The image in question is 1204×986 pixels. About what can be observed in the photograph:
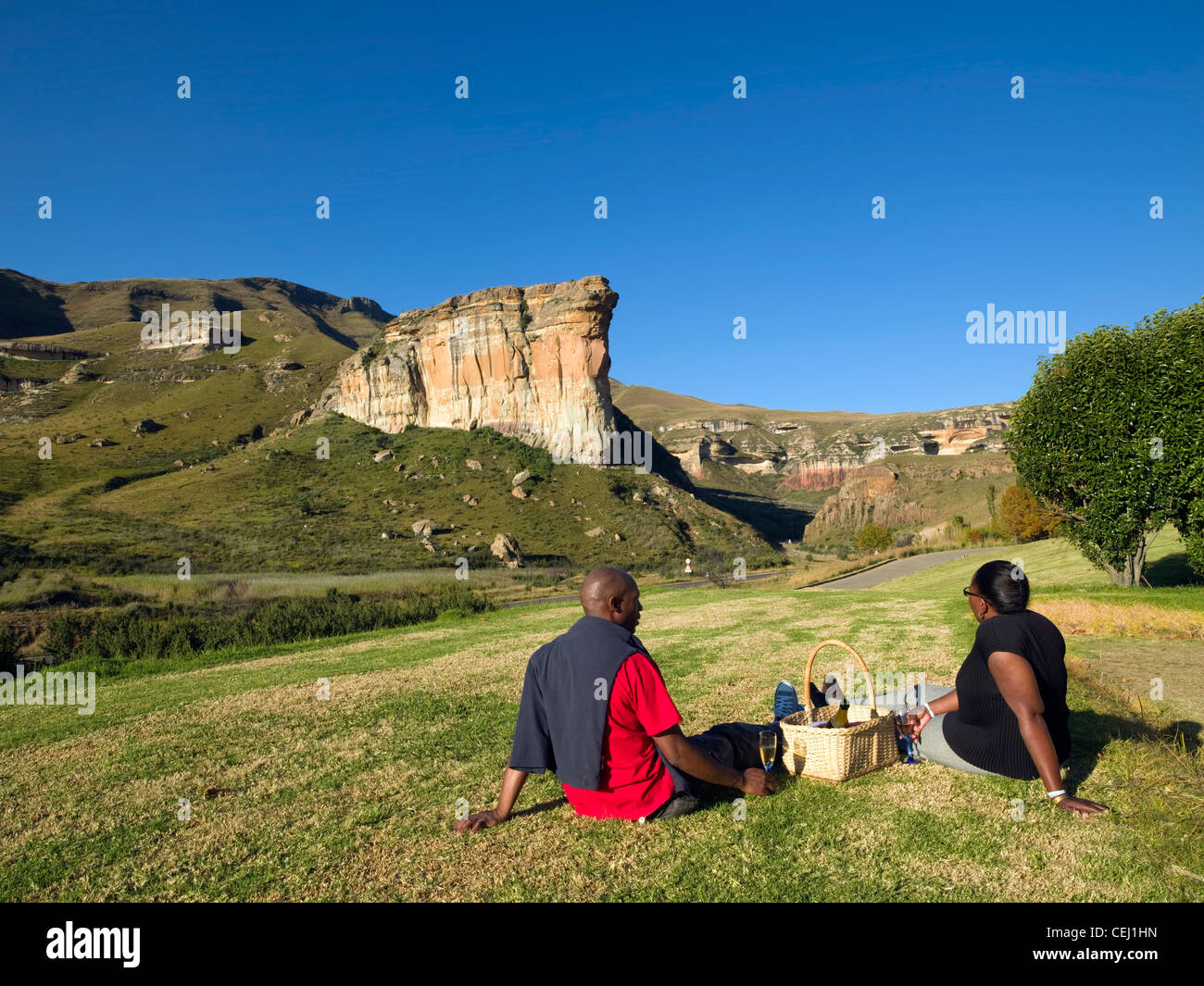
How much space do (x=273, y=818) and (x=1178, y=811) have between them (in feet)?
18.6

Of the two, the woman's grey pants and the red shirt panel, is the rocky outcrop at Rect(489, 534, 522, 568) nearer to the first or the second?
the woman's grey pants

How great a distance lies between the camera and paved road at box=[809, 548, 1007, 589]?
101ft

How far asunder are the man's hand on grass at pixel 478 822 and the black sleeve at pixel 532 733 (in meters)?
0.32

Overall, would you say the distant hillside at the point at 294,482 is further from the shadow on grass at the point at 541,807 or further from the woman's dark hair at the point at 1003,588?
the woman's dark hair at the point at 1003,588

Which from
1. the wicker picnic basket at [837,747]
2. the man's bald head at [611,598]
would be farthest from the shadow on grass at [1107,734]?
the man's bald head at [611,598]

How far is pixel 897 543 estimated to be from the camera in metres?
56.9

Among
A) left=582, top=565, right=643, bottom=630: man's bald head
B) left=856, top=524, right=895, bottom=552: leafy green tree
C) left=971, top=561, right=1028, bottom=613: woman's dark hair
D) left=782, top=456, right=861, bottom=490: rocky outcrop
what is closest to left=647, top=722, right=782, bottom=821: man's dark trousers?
left=582, top=565, right=643, bottom=630: man's bald head

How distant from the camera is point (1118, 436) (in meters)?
17.0

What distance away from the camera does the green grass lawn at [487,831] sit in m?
3.58

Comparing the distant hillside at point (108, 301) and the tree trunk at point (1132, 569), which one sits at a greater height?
the distant hillside at point (108, 301)

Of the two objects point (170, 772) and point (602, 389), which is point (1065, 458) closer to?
point (170, 772)

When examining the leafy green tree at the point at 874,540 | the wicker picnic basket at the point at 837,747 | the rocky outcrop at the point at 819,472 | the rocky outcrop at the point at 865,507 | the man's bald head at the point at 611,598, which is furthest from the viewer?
the rocky outcrop at the point at 819,472

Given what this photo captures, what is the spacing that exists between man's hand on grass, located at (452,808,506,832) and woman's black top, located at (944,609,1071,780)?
3228 millimetres
